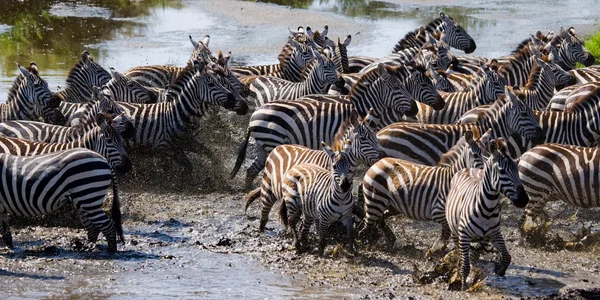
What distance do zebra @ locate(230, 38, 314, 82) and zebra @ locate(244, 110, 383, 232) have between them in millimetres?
6160

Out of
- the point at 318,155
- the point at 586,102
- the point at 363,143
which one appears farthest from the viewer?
the point at 586,102

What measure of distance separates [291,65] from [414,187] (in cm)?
795

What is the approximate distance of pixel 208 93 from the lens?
15883mm

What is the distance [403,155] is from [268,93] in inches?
175

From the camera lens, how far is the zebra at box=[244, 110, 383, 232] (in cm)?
1230

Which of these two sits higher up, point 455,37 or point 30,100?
point 455,37

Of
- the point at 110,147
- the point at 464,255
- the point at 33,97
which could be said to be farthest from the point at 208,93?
the point at 464,255

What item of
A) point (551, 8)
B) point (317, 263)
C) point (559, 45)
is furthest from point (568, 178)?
point (551, 8)

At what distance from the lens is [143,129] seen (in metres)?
15.5

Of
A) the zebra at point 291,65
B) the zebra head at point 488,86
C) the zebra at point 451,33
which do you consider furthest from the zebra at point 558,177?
the zebra at point 451,33

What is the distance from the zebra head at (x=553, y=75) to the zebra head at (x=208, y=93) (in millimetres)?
4798

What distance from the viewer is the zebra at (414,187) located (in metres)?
11.4

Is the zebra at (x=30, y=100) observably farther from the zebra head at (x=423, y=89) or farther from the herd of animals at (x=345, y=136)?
the zebra head at (x=423, y=89)

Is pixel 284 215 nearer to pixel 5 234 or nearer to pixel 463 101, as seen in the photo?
pixel 5 234
